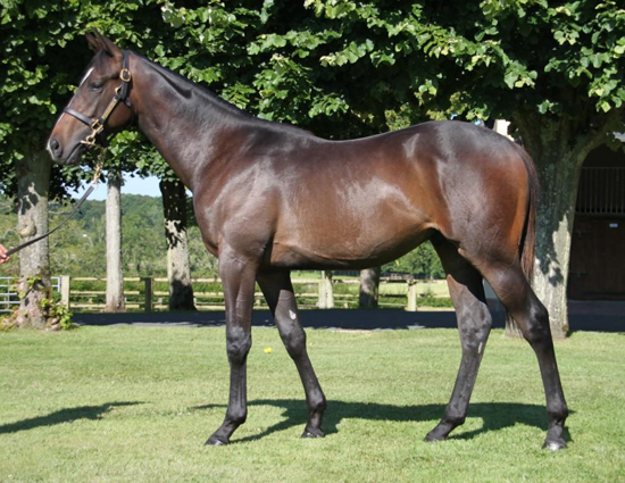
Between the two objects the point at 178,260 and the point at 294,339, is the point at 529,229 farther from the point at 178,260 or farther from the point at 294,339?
the point at 178,260

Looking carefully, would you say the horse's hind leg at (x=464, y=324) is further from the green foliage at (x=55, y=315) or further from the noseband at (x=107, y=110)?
the green foliage at (x=55, y=315)

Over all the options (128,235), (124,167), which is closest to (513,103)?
(124,167)

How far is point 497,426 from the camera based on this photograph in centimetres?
753

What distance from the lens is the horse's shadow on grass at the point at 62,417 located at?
7.56m

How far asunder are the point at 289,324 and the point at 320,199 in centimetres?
114

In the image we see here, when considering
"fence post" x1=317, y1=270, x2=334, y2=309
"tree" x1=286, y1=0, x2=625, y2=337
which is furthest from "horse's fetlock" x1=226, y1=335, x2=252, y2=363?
"fence post" x1=317, y1=270, x2=334, y2=309

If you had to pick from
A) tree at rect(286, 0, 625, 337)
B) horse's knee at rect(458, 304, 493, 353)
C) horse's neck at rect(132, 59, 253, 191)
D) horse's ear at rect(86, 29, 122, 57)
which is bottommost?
horse's knee at rect(458, 304, 493, 353)

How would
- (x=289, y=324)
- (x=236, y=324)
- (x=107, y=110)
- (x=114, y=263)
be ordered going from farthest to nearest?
(x=114, y=263) → (x=289, y=324) → (x=107, y=110) → (x=236, y=324)

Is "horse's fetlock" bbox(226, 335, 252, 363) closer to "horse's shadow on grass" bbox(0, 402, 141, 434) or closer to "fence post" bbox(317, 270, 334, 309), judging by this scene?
"horse's shadow on grass" bbox(0, 402, 141, 434)

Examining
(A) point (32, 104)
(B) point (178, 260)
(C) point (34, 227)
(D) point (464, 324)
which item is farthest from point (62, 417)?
(B) point (178, 260)

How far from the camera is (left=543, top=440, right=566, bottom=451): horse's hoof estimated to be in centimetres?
648

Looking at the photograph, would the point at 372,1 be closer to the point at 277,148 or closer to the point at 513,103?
the point at 513,103

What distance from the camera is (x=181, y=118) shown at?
23.2ft

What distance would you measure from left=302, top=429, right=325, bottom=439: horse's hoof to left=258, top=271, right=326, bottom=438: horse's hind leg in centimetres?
1
